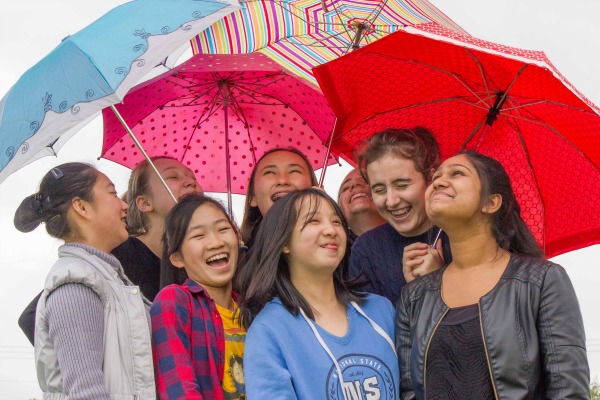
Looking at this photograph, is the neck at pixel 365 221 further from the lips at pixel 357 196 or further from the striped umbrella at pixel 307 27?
the striped umbrella at pixel 307 27

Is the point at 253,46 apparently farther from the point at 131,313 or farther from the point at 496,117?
the point at 131,313

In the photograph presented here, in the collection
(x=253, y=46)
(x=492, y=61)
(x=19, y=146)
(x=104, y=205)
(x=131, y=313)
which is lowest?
(x=131, y=313)

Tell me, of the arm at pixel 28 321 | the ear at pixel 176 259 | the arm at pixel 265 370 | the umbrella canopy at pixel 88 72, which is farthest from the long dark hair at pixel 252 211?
the arm at pixel 265 370

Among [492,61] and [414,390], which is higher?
[492,61]

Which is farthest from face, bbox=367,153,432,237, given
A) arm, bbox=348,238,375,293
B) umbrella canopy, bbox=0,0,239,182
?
umbrella canopy, bbox=0,0,239,182

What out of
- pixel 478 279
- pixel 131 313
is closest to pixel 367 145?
pixel 478 279

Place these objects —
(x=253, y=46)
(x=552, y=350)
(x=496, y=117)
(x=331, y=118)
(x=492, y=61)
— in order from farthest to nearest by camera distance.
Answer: (x=331, y=118) → (x=253, y=46) → (x=496, y=117) → (x=492, y=61) → (x=552, y=350)

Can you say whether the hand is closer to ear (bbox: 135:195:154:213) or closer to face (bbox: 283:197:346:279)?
face (bbox: 283:197:346:279)

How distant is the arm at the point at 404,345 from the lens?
3412mm

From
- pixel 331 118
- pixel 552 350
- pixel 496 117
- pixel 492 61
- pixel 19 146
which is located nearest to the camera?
pixel 552 350

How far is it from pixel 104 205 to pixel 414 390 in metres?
1.55

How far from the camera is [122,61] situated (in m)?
3.72

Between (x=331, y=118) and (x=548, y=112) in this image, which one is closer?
(x=548, y=112)

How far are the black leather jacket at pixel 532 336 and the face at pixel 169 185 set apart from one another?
6.63 feet
